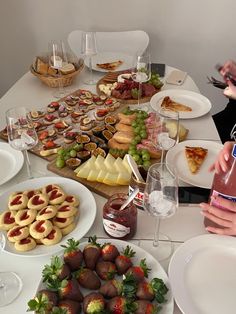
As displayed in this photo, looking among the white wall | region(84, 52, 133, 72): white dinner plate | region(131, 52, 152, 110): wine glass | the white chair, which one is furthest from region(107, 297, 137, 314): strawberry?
the white wall

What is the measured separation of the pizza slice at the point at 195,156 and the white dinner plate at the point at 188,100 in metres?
0.30

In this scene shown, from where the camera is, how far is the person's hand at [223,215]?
0.96 metres

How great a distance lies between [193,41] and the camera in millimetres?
2680

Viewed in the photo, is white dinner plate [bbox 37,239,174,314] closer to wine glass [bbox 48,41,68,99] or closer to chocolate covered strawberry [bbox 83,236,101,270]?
chocolate covered strawberry [bbox 83,236,101,270]

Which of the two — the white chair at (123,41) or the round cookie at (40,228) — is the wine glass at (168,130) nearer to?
the round cookie at (40,228)

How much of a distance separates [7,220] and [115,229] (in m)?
0.30

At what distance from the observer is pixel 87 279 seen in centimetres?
81

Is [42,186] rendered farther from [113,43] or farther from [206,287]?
[113,43]

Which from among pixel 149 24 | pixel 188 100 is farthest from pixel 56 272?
pixel 149 24

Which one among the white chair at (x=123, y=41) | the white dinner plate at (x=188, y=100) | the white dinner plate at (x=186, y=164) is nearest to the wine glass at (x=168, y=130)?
the white dinner plate at (x=186, y=164)

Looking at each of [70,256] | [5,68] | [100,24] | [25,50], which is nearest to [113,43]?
[100,24]

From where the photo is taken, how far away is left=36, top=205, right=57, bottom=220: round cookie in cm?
97

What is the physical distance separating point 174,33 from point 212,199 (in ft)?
6.46

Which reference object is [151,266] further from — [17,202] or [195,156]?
[195,156]
